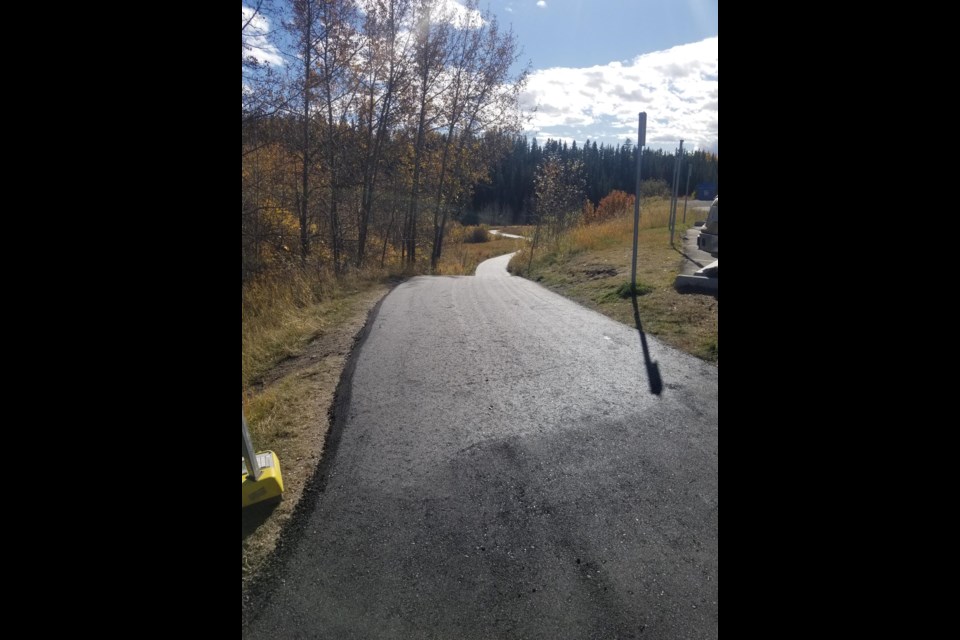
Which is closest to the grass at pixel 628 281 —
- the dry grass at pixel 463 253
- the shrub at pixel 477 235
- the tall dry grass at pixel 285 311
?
the dry grass at pixel 463 253

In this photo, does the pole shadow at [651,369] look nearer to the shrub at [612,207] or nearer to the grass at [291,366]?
the grass at [291,366]

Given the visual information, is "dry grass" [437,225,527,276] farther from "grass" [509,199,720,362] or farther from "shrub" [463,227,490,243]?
"grass" [509,199,720,362]

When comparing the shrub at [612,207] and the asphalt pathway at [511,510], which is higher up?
the shrub at [612,207]

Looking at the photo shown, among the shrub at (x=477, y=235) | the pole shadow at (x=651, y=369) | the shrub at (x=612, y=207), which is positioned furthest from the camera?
the shrub at (x=477, y=235)

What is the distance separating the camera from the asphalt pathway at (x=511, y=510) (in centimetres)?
223

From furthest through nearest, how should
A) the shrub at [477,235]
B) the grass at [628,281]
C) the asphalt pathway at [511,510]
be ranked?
the shrub at [477,235] < the grass at [628,281] < the asphalt pathway at [511,510]

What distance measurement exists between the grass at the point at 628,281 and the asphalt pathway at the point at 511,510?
1.20 meters

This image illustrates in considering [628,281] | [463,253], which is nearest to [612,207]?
[463,253]

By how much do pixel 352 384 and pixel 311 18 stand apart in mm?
11408
